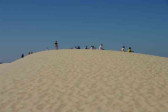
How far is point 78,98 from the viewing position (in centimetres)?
1224

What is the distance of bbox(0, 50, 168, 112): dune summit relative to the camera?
1130cm

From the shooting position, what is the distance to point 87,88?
13734 mm

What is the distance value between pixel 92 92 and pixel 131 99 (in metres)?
2.29

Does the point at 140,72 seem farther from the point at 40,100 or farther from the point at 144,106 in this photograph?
the point at 40,100

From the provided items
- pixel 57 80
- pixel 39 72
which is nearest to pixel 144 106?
pixel 57 80

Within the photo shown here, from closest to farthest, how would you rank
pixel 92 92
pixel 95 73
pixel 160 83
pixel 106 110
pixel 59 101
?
pixel 106 110, pixel 59 101, pixel 92 92, pixel 160 83, pixel 95 73

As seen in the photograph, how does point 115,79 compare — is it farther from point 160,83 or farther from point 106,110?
point 106,110

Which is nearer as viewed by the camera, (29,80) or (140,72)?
(29,80)

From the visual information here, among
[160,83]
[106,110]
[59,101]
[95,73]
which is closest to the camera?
[106,110]

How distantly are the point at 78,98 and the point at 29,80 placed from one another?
495 cm

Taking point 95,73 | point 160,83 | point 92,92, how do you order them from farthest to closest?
point 95,73
point 160,83
point 92,92

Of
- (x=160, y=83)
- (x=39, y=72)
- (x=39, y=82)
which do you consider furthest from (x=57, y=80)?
(x=160, y=83)

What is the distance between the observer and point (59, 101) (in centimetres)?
1188

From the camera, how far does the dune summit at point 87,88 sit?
11303 millimetres
